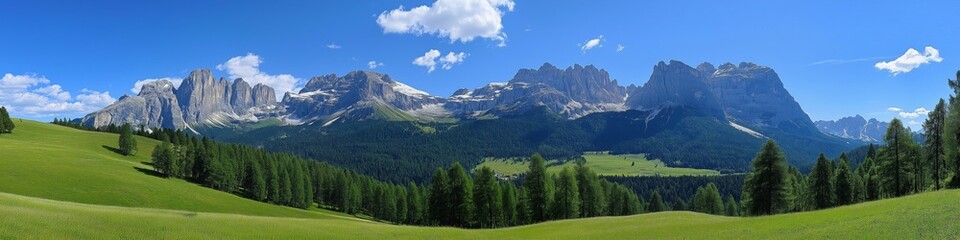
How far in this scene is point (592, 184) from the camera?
94.9 m

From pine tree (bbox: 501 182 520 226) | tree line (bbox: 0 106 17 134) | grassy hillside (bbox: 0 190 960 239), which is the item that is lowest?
pine tree (bbox: 501 182 520 226)

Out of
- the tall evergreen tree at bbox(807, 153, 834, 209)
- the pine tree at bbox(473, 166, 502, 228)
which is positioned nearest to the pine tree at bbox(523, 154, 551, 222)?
the pine tree at bbox(473, 166, 502, 228)

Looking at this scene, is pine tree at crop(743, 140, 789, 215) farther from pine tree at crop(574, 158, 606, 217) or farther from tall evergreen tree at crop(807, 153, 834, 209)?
pine tree at crop(574, 158, 606, 217)

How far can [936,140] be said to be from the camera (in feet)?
220

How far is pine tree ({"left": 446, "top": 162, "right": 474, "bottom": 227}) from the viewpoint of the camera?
263 ft

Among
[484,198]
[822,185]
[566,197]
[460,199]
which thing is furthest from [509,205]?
[822,185]

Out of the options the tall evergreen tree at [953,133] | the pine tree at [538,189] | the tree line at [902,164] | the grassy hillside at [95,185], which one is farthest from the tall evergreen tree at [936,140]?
the grassy hillside at [95,185]

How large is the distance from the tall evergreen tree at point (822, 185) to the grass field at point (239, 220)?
45.0 m

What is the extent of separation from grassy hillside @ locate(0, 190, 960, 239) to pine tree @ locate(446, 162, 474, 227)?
27666 mm

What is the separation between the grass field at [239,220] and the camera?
29375 mm

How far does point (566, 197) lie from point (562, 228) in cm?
3444

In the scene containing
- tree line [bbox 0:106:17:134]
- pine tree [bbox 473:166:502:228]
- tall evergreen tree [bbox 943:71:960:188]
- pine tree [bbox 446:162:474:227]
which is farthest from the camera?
tree line [bbox 0:106:17:134]

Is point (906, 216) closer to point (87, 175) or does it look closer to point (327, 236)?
point (327, 236)

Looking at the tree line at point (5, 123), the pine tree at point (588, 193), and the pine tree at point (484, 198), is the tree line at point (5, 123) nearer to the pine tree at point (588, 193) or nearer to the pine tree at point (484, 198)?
the pine tree at point (484, 198)
